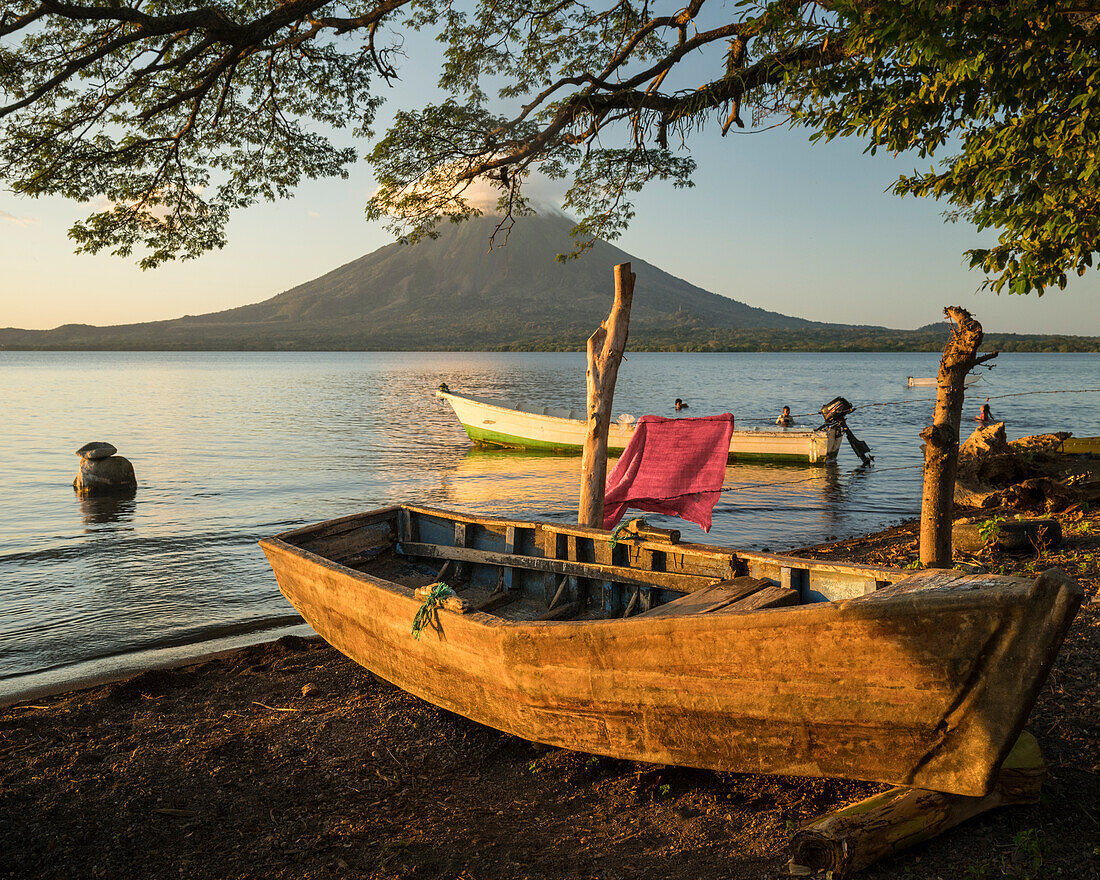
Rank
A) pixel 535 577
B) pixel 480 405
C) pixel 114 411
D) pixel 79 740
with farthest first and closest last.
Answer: pixel 114 411 < pixel 480 405 < pixel 535 577 < pixel 79 740

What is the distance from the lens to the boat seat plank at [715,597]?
4.93 metres

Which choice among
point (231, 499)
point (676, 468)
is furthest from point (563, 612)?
point (231, 499)

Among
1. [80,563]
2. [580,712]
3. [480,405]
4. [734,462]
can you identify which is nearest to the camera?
[580,712]

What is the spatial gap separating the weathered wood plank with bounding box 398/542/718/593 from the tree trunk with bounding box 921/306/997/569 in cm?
244

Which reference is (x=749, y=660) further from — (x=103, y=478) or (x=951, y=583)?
(x=103, y=478)

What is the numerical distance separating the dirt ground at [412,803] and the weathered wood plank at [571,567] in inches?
64.6

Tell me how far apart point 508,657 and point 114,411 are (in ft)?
159

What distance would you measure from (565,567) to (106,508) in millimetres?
14514

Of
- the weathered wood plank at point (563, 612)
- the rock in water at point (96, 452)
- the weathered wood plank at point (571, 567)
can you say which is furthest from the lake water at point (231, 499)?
the weathered wood plank at point (563, 612)

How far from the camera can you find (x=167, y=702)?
22.1 feet

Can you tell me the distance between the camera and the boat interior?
17.4ft

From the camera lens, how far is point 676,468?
8.53m

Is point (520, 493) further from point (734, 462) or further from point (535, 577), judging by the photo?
point (535, 577)

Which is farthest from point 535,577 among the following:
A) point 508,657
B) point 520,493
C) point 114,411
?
point 114,411
